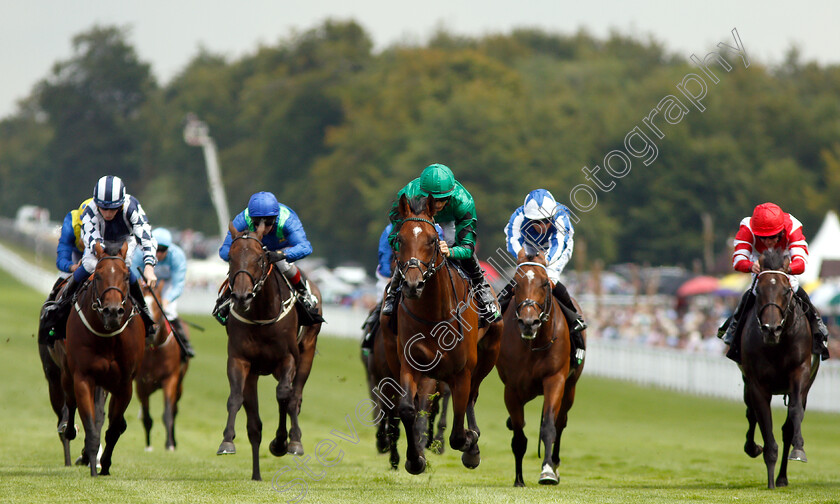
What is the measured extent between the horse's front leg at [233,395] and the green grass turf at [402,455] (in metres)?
0.35

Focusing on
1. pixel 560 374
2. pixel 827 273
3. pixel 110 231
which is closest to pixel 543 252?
pixel 560 374

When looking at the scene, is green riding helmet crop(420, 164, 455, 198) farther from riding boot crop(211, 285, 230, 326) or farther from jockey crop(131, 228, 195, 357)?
jockey crop(131, 228, 195, 357)

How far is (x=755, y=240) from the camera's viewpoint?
11.5 meters

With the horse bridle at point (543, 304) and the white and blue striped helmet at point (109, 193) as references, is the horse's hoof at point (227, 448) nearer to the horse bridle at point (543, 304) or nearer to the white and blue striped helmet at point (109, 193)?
the white and blue striped helmet at point (109, 193)

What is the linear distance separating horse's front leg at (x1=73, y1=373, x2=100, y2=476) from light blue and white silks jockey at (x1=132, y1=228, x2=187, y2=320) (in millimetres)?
3475

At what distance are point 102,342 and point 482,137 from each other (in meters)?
52.5

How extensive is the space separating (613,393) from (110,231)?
16.6 metres

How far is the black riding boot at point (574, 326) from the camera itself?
1165cm

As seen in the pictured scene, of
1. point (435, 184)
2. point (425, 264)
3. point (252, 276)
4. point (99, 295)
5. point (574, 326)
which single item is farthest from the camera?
point (574, 326)

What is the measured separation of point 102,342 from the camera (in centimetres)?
1090

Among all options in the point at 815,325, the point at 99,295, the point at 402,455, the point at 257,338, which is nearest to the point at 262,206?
the point at 257,338

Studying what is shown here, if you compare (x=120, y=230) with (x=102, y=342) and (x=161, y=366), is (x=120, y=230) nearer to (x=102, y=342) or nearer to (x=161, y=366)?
(x=102, y=342)

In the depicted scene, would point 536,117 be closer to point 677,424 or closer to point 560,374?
point 677,424

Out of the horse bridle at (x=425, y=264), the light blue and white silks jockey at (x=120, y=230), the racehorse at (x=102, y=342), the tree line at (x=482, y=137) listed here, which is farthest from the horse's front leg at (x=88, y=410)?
the tree line at (x=482, y=137)
